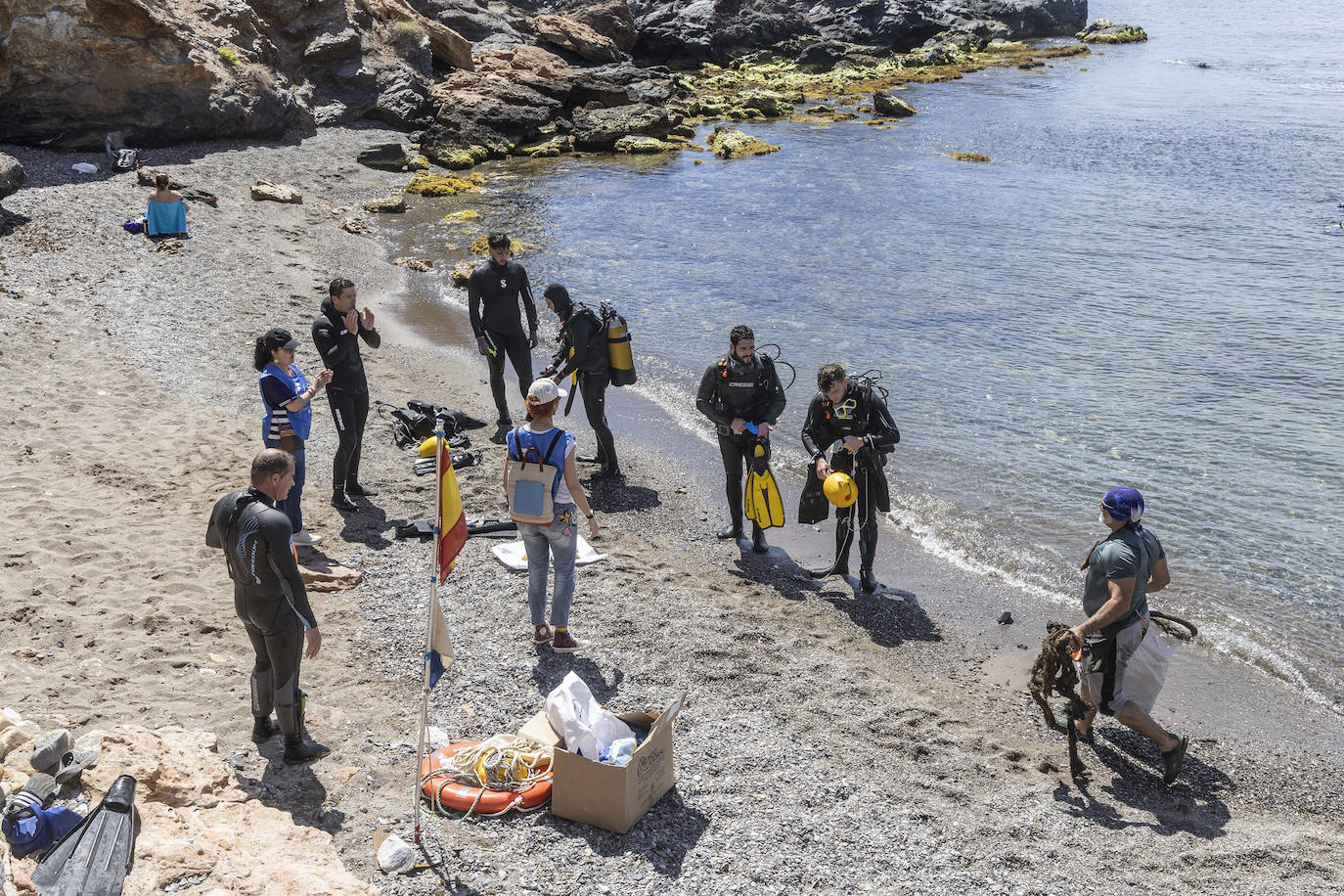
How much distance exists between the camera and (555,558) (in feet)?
23.1

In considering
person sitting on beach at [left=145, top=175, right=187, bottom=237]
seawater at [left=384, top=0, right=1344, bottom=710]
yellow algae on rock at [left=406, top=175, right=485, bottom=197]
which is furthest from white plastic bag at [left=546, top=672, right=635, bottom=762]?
yellow algae on rock at [left=406, top=175, right=485, bottom=197]

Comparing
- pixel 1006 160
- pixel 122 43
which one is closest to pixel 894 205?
pixel 1006 160

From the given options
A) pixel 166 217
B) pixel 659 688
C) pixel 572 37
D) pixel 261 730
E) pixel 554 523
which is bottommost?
pixel 659 688

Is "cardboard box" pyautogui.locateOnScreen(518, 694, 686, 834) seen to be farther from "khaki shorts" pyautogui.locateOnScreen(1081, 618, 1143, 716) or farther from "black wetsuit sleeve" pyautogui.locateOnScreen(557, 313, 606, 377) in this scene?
"black wetsuit sleeve" pyautogui.locateOnScreen(557, 313, 606, 377)

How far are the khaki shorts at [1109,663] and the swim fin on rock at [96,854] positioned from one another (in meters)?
5.54

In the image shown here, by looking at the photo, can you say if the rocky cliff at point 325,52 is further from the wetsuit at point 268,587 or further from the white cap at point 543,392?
the wetsuit at point 268,587

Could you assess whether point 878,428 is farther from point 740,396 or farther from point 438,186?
point 438,186

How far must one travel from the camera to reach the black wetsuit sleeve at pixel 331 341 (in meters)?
8.79

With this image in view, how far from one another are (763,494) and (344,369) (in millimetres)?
3977

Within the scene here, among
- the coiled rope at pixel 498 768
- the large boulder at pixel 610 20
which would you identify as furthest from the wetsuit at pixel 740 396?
the large boulder at pixel 610 20

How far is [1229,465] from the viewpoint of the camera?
12.0 m

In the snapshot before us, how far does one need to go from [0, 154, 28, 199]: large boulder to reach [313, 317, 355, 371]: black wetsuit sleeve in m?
11.9

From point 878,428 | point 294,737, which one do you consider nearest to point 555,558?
point 294,737

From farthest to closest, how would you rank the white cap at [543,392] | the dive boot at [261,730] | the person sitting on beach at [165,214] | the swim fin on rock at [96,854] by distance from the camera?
1. the person sitting on beach at [165,214]
2. the white cap at [543,392]
3. the dive boot at [261,730]
4. the swim fin on rock at [96,854]
